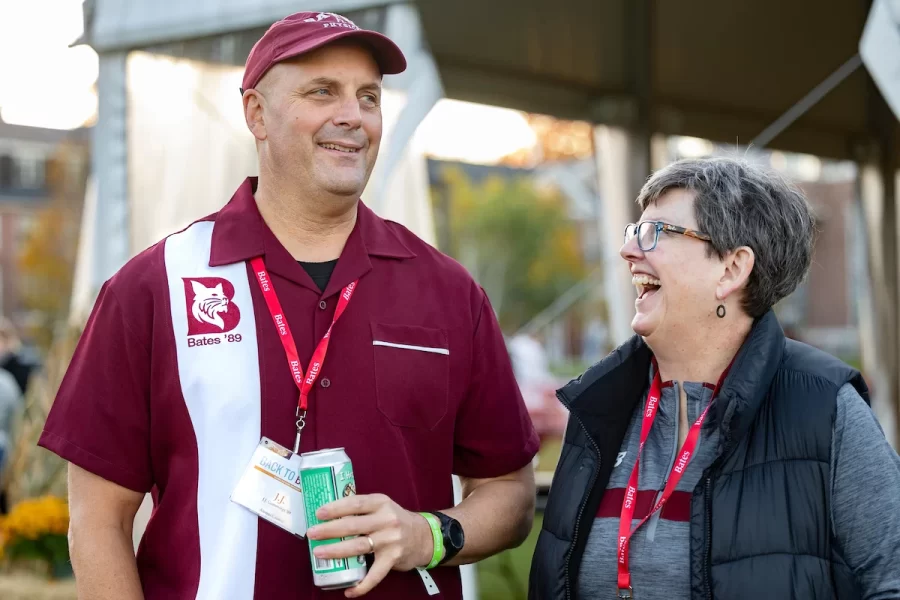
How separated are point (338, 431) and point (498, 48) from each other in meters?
5.76

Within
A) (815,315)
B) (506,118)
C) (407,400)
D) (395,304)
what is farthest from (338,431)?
(815,315)

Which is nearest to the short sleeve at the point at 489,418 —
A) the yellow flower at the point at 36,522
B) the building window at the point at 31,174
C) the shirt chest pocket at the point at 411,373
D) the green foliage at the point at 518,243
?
the shirt chest pocket at the point at 411,373

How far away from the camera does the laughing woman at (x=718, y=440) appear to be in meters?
1.74

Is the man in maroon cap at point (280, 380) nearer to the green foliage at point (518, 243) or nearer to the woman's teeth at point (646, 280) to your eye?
the woman's teeth at point (646, 280)

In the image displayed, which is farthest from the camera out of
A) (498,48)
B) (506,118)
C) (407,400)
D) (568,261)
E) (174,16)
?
(568,261)

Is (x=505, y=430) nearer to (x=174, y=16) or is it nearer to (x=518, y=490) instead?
(x=518, y=490)

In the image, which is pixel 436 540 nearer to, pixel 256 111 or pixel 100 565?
pixel 100 565

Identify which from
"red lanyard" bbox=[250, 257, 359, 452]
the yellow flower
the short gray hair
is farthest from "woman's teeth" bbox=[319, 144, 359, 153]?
the yellow flower

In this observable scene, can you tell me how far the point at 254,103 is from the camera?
2.00 meters

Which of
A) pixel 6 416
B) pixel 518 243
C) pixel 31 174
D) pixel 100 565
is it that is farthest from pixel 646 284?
pixel 31 174

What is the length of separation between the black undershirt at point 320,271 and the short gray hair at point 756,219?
2.56 feet

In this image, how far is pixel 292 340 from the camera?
188cm

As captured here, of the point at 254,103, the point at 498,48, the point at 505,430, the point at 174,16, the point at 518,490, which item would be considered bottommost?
the point at 518,490

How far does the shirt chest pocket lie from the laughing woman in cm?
33
